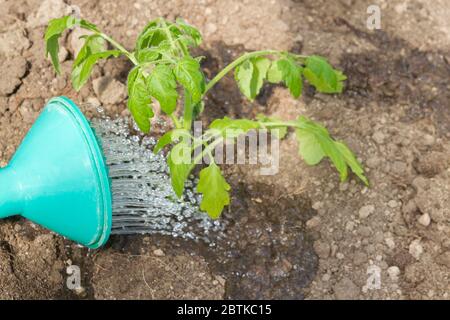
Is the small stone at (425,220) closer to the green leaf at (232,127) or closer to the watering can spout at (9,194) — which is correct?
the green leaf at (232,127)

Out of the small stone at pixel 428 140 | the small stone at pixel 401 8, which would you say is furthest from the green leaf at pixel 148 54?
the small stone at pixel 401 8

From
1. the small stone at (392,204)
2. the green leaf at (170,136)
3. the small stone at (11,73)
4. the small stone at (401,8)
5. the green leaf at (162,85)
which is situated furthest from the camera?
the small stone at (401,8)

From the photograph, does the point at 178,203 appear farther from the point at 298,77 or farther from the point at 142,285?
the point at 298,77

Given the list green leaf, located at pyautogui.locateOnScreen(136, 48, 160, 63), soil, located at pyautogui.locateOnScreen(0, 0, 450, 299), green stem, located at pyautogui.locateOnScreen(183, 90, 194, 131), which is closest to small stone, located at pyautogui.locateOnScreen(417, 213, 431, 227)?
soil, located at pyautogui.locateOnScreen(0, 0, 450, 299)

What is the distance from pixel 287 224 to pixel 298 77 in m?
0.51

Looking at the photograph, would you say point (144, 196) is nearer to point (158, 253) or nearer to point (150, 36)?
point (158, 253)

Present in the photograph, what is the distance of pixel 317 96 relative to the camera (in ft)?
9.29

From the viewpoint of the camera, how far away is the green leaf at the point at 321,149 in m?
2.37

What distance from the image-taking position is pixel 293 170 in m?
2.66

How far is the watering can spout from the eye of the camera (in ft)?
7.50

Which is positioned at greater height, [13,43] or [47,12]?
[47,12]

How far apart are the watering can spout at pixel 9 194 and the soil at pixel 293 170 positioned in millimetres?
176

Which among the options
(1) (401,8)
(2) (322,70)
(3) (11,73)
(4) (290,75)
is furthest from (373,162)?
(3) (11,73)

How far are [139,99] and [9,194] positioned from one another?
55 centimetres
